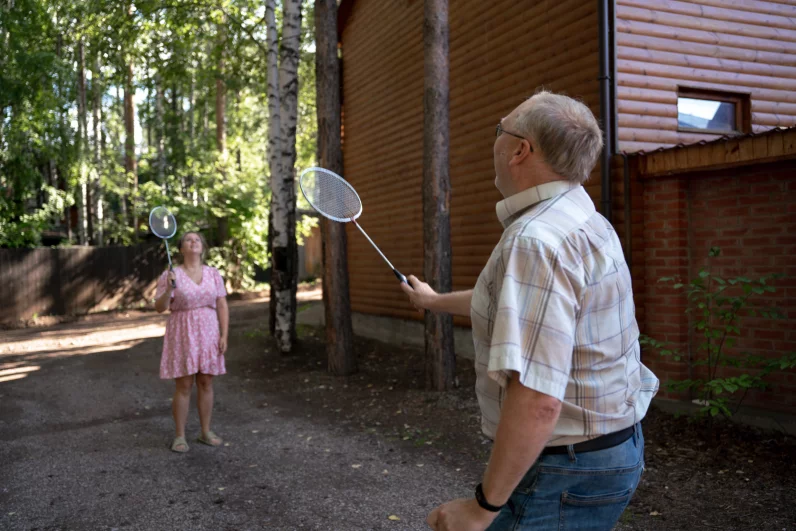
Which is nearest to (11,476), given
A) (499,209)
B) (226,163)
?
(499,209)

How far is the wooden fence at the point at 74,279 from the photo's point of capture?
17078 mm

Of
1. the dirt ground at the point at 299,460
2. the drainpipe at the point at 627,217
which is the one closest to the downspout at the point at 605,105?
the drainpipe at the point at 627,217

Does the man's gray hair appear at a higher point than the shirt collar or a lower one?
higher

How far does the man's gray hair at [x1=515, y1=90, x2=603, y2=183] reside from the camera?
1.70 meters

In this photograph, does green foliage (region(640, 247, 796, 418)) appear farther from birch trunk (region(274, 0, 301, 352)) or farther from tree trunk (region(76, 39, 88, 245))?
tree trunk (region(76, 39, 88, 245))

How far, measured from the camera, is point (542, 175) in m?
1.74

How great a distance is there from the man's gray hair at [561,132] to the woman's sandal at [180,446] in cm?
564

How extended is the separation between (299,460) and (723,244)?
466cm

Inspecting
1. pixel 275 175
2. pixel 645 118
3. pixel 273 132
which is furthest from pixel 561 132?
pixel 273 132

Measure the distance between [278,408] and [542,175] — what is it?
23.8 ft

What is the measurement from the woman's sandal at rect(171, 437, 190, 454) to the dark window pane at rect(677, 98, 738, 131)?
6811 mm

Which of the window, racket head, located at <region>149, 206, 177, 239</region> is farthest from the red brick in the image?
racket head, located at <region>149, 206, 177, 239</region>

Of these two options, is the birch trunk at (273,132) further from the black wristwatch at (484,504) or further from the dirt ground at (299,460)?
the black wristwatch at (484,504)

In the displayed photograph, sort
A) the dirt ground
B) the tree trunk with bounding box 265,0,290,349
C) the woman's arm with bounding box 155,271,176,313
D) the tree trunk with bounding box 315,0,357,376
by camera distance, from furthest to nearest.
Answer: the tree trunk with bounding box 265,0,290,349 < the tree trunk with bounding box 315,0,357,376 < the woman's arm with bounding box 155,271,176,313 < the dirt ground
